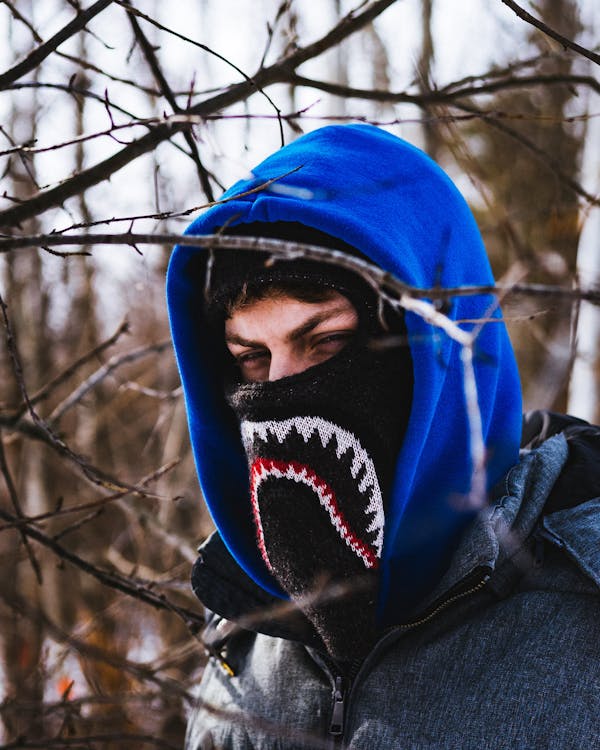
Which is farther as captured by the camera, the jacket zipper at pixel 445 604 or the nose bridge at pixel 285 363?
the nose bridge at pixel 285 363

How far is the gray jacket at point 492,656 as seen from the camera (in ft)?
4.42

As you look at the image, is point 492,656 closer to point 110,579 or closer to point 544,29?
point 110,579

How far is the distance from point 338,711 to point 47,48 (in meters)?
1.45

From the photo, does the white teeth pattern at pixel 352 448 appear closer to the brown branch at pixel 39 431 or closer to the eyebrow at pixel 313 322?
the eyebrow at pixel 313 322

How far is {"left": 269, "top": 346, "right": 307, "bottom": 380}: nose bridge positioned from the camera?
1.70 m

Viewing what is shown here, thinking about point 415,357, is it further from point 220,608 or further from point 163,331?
point 163,331

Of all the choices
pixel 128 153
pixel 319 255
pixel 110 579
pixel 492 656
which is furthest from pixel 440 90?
pixel 110 579

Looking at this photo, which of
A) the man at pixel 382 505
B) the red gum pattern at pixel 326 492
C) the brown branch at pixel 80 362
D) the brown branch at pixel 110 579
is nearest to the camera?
the man at pixel 382 505

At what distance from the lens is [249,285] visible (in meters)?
1.73

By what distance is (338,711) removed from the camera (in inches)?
62.6

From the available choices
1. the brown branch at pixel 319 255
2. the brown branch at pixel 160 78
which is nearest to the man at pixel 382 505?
the brown branch at pixel 160 78

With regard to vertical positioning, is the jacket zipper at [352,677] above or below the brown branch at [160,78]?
below

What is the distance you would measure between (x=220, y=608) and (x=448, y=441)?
0.69 meters

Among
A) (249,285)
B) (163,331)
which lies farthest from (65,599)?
(249,285)
